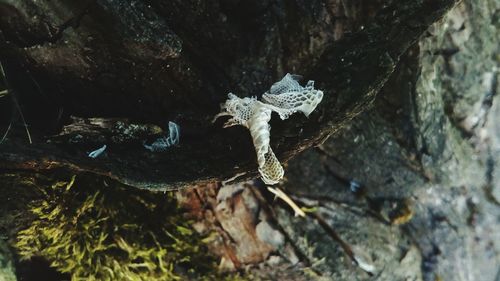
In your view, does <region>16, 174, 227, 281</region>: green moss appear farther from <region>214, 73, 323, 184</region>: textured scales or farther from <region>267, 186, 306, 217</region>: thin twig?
<region>214, 73, 323, 184</region>: textured scales

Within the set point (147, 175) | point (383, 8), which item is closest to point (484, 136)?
point (383, 8)

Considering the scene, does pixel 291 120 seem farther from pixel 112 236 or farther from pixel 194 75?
pixel 112 236

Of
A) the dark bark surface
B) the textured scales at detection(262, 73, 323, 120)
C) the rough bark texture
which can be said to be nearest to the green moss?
the rough bark texture

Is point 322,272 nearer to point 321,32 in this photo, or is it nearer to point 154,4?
point 321,32

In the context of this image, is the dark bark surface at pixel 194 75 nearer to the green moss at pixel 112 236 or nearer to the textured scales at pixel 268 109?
the textured scales at pixel 268 109

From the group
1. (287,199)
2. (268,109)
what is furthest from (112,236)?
(268,109)

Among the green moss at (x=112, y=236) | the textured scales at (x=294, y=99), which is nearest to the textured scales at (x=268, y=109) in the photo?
the textured scales at (x=294, y=99)

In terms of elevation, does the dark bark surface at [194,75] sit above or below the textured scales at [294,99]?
above
